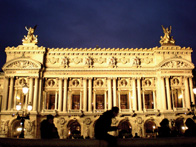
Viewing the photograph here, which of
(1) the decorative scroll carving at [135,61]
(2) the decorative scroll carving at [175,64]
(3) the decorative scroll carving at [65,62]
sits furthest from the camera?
(1) the decorative scroll carving at [135,61]

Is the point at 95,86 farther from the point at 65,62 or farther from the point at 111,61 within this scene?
the point at 65,62

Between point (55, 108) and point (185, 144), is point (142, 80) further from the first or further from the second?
point (185, 144)

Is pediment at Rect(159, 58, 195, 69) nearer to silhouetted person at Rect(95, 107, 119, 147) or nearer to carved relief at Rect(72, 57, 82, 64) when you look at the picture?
carved relief at Rect(72, 57, 82, 64)

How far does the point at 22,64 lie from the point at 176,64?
76.3ft

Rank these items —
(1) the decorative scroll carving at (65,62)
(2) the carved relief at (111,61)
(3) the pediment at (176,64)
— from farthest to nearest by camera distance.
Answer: (2) the carved relief at (111,61)
(1) the decorative scroll carving at (65,62)
(3) the pediment at (176,64)

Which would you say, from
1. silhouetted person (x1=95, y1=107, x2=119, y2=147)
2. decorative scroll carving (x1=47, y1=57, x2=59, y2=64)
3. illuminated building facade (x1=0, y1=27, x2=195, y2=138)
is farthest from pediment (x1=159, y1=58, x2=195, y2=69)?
silhouetted person (x1=95, y1=107, x2=119, y2=147)

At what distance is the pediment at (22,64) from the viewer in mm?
34875

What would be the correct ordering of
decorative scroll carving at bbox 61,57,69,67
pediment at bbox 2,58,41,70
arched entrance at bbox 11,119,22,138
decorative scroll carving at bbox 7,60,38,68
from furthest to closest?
decorative scroll carving at bbox 61,57,69,67, decorative scroll carving at bbox 7,60,38,68, pediment at bbox 2,58,41,70, arched entrance at bbox 11,119,22,138

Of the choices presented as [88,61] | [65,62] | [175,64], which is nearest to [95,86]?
[88,61]

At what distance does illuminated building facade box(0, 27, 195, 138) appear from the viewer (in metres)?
33.5

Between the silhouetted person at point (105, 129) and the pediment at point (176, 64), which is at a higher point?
the pediment at point (176, 64)

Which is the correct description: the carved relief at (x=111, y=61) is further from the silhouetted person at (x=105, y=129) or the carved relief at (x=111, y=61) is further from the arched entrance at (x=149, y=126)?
the silhouetted person at (x=105, y=129)

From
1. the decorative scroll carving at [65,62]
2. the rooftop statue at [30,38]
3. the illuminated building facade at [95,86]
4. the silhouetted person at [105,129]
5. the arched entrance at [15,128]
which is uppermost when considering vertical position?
the rooftop statue at [30,38]

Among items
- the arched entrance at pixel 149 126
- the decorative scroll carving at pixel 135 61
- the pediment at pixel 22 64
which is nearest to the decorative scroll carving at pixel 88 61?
the decorative scroll carving at pixel 135 61
